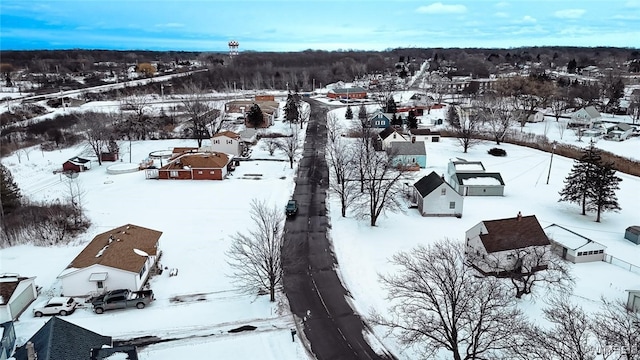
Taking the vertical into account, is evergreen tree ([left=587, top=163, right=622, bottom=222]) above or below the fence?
above

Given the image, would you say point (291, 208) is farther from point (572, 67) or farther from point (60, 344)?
point (572, 67)

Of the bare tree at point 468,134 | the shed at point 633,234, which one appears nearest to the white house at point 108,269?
the shed at point 633,234

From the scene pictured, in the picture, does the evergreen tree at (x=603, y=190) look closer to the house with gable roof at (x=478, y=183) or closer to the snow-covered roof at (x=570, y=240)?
the snow-covered roof at (x=570, y=240)

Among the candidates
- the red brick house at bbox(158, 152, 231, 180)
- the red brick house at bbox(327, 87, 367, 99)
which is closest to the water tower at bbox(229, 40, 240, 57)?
the red brick house at bbox(327, 87, 367, 99)

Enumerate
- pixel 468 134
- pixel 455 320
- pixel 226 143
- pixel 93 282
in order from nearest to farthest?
pixel 455 320, pixel 93 282, pixel 226 143, pixel 468 134

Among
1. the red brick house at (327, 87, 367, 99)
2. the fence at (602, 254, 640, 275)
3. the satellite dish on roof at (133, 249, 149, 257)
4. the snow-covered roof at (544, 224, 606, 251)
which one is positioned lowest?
the fence at (602, 254, 640, 275)

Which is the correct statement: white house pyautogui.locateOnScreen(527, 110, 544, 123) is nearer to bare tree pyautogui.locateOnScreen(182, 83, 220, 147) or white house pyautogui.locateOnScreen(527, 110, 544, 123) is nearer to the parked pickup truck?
bare tree pyautogui.locateOnScreen(182, 83, 220, 147)

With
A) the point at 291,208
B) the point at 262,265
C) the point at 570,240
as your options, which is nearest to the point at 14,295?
the point at 262,265
